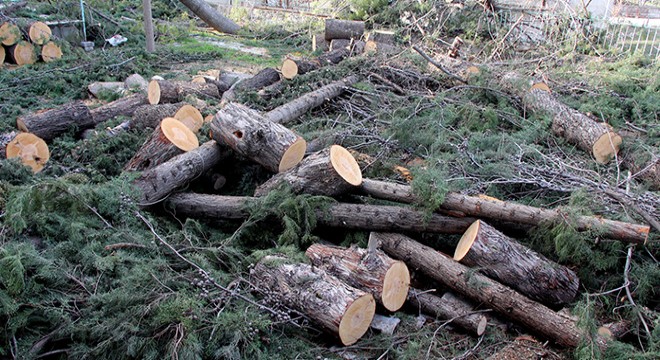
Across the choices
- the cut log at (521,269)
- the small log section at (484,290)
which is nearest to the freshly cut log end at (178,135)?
the small log section at (484,290)

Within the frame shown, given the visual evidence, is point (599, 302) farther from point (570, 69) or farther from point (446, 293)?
point (570, 69)

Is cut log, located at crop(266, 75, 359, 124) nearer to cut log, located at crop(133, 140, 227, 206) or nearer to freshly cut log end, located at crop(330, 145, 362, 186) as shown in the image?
cut log, located at crop(133, 140, 227, 206)

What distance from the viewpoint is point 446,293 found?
3.96 metres

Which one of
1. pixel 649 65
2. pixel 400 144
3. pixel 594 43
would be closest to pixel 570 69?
pixel 649 65

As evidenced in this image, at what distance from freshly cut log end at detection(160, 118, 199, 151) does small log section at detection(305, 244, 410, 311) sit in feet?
6.97

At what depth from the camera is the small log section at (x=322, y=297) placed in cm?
331

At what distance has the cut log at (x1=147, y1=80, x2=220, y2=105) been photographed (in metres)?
7.19

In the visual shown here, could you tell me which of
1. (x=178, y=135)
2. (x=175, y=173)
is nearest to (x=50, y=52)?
(x=178, y=135)

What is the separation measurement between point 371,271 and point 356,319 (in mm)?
405

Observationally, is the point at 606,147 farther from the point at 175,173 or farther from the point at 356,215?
the point at 175,173

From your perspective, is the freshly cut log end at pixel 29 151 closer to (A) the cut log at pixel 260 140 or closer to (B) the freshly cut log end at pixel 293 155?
(A) the cut log at pixel 260 140

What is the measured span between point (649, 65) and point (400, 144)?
639 cm

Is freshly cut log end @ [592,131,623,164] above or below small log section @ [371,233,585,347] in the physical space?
above

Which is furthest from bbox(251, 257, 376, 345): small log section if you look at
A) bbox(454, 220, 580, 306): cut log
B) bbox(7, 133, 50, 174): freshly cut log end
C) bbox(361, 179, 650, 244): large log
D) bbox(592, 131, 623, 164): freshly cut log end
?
bbox(592, 131, 623, 164): freshly cut log end
